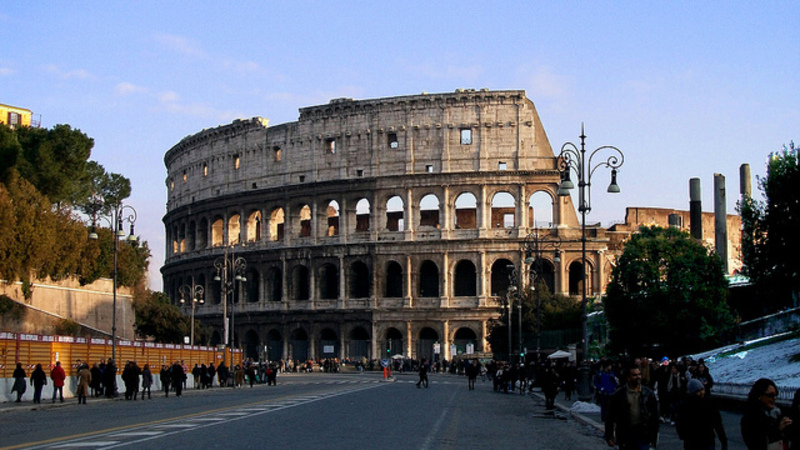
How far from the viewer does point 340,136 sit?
252ft

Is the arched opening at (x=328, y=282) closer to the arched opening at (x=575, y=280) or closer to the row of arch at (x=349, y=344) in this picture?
the row of arch at (x=349, y=344)

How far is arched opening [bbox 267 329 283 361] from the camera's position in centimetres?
7788

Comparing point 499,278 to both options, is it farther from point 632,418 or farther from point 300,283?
point 632,418

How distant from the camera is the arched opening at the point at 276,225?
8069 cm

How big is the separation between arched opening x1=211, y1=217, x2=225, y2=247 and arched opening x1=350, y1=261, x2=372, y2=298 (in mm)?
13523

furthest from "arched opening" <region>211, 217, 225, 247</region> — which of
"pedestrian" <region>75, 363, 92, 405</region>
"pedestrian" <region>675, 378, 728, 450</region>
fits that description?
"pedestrian" <region>675, 378, 728, 450</region>

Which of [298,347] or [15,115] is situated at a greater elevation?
[15,115]

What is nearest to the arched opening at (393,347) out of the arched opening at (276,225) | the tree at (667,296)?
the arched opening at (276,225)

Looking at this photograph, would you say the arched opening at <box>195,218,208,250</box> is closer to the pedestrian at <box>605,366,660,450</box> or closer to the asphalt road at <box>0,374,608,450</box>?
the asphalt road at <box>0,374,608,450</box>

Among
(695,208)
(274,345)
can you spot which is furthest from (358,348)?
(695,208)

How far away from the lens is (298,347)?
77.2m

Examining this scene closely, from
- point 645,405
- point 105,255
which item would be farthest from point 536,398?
point 105,255

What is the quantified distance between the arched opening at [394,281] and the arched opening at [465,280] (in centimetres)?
428

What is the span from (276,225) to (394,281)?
11970 millimetres
